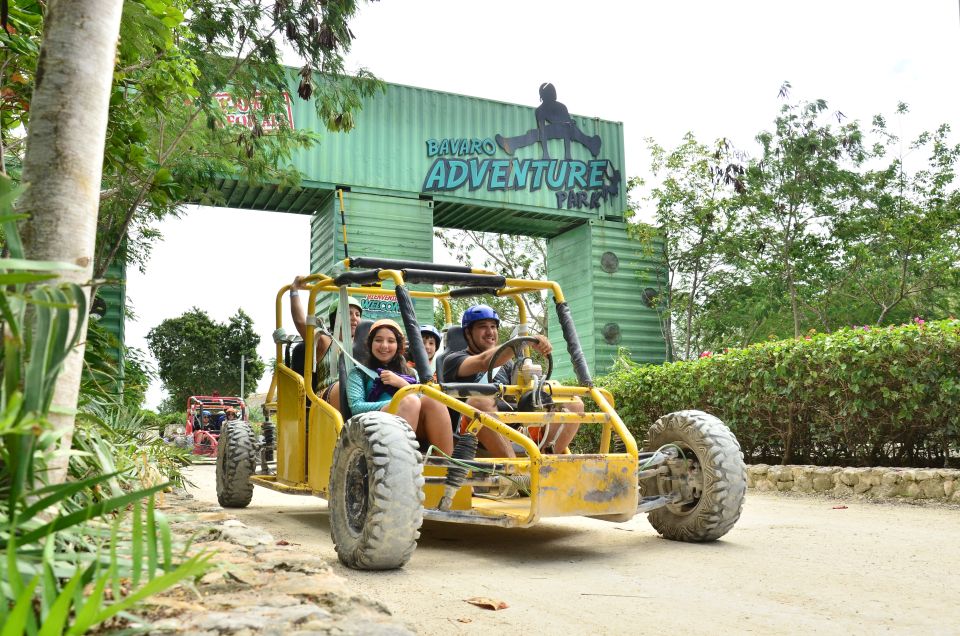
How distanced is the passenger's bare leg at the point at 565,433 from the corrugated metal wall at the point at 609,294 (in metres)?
12.5

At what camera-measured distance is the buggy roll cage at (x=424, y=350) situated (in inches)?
179

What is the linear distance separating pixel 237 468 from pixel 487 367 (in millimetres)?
3139

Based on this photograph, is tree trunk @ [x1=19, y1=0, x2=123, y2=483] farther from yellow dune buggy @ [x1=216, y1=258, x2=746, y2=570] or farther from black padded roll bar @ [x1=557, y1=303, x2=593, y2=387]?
black padded roll bar @ [x1=557, y1=303, x2=593, y2=387]

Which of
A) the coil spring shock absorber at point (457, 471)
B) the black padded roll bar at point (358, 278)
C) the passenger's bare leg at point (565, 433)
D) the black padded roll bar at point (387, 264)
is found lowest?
the coil spring shock absorber at point (457, 471)

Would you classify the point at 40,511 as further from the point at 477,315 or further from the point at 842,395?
the point at 842,395

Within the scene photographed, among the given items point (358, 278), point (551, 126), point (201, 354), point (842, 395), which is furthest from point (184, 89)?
point (201, 354)

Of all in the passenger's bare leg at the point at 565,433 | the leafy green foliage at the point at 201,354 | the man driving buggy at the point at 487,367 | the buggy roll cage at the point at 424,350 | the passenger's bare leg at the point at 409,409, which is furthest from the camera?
the leafy green foliage at the point at 201,354

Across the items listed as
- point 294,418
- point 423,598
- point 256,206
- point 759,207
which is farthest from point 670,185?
point 423,598

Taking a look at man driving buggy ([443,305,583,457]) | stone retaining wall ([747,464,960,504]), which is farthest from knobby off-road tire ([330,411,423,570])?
stone retaining wall ([747,464,960,504])

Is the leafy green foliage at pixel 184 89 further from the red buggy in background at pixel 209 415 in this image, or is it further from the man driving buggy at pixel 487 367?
the red buggy in background at pixel 209 415

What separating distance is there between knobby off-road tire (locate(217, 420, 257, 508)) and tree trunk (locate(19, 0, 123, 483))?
513 centimetres

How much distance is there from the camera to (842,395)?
805 centimetres

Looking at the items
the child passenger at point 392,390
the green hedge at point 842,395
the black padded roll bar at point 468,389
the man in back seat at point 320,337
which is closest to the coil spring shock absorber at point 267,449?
the man in back seat at point 320,337

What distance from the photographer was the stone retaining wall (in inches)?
274
